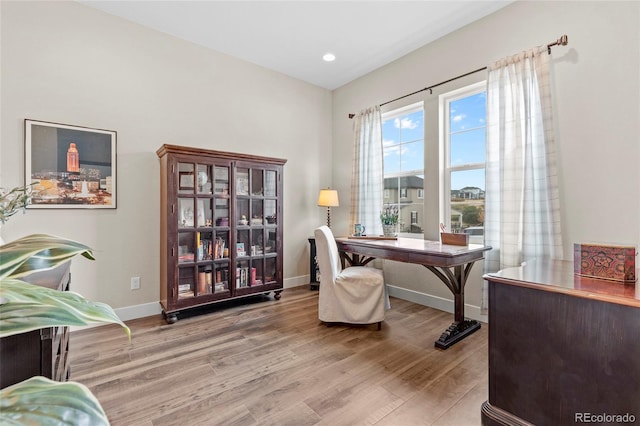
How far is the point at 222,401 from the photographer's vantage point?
1.69 meters

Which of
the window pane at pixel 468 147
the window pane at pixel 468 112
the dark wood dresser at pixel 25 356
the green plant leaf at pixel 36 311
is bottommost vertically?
the dark wood dresser at pixel 25 356

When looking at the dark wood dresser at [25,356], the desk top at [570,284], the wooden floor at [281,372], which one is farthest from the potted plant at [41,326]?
the desk top at [570,284]

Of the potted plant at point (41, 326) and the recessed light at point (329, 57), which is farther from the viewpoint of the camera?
the recessed light at point (329, 57)

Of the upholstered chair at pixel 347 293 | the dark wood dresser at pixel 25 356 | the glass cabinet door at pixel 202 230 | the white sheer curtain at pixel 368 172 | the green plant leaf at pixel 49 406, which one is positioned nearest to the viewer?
the green plant leaf at pixel 49 406

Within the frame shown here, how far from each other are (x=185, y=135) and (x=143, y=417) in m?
2.64

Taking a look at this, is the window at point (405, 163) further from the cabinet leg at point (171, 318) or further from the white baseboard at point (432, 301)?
the cabinet leg at point (171, 318)

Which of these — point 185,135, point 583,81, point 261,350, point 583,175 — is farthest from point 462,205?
point 185,135

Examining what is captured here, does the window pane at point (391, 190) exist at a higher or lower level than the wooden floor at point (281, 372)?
higher

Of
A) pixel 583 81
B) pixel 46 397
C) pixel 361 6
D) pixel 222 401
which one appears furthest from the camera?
pixel 361 6

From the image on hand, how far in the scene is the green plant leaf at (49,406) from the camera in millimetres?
378

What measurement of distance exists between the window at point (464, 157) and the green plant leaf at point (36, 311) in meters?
3.21

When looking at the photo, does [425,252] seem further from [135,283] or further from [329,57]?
[135,283]

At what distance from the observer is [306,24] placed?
296 centimetres

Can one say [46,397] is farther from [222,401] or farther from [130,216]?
[130,216]
